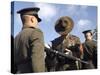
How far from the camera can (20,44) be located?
1.94 m

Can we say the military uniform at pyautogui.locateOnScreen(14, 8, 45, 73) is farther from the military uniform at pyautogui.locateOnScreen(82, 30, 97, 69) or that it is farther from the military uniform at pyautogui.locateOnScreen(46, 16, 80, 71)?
the military uniform at pyautogui.locateOnScreen(82, 30, 97, 69)

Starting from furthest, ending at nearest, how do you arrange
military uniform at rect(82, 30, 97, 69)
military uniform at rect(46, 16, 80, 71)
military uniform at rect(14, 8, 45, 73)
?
military uniform at rect(82, 30, 97, 69) < military uniform at rect(46, 16, 80, 71) < military uniform at rect(14, 8, 45, 73)

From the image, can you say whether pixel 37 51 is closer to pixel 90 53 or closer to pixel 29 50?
pixel 29 50

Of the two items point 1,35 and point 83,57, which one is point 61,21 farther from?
point 1,35

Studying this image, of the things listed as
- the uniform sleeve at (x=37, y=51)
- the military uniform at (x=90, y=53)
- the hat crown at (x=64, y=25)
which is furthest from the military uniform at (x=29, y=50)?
the military uniform at (x=90, y=53)

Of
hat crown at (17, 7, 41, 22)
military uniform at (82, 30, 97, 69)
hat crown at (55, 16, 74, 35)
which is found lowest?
military uniform at (82, 30, 97, 69)

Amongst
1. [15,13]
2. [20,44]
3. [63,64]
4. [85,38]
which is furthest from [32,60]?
[85,38]

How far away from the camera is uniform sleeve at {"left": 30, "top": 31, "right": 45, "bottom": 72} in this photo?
198 centimetres

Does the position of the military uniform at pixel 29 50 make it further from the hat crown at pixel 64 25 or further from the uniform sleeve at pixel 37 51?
the hat crown at pixel 64 25

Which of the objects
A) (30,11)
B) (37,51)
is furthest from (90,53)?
(30,11)

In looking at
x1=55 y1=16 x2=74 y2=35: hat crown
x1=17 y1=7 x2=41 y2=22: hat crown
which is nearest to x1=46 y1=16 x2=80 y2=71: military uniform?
x1=55 y1=16 x2=74 y2=35: hat crown

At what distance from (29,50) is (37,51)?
8 cm

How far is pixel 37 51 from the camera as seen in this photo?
2.00 meters

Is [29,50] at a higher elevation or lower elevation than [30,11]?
lower
